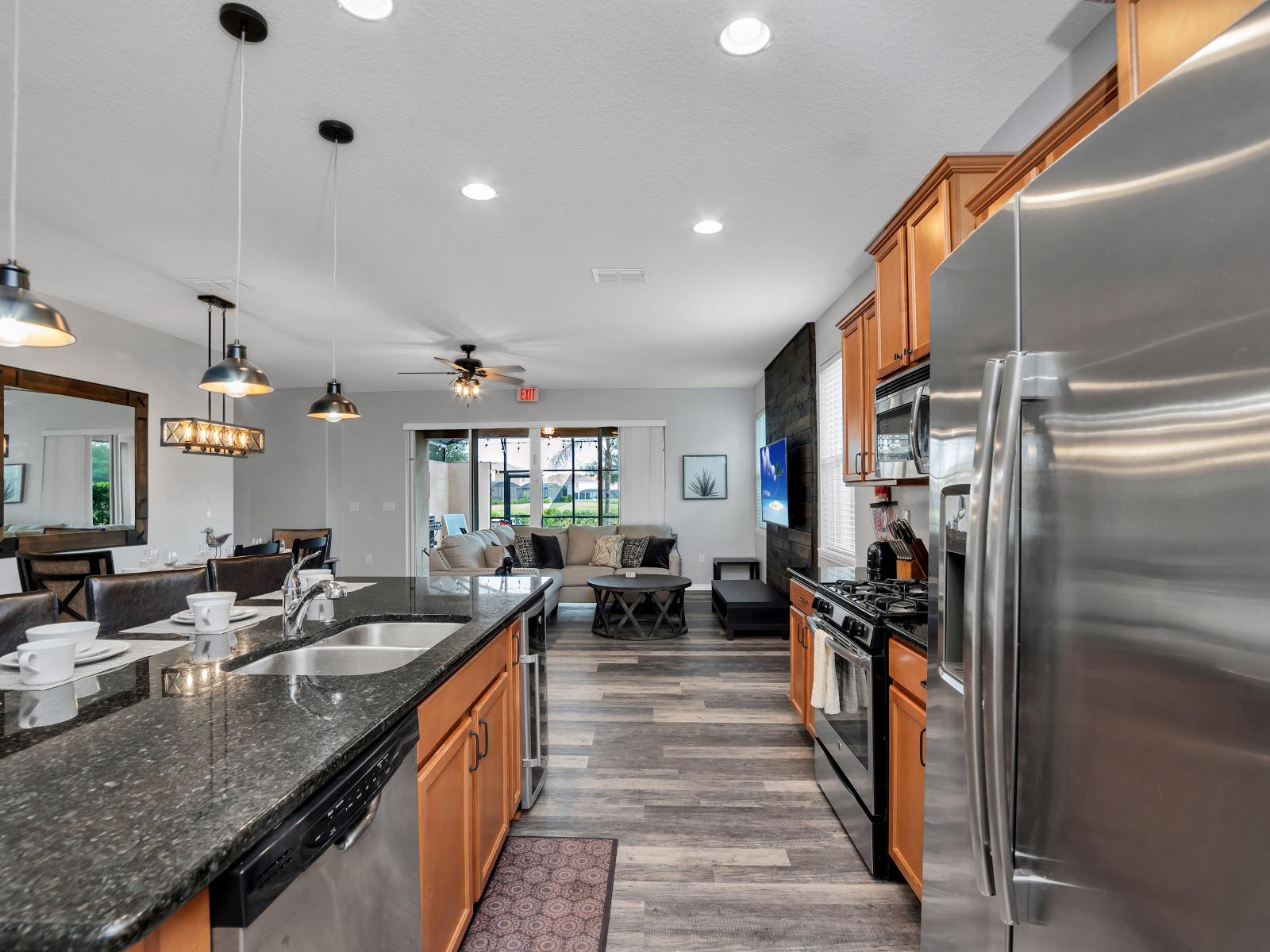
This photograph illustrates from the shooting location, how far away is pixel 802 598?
3.24 meters

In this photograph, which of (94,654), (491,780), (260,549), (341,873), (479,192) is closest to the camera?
(341,873)

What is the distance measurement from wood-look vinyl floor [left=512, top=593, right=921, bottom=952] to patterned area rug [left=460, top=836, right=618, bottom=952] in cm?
6

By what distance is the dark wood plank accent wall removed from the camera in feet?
16.5

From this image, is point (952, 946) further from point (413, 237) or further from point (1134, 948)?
point (413, 237)

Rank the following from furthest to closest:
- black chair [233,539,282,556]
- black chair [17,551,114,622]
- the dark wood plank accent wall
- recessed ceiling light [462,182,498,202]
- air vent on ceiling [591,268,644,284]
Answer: black chair [233,539,282,556]
the dark wood plank accent wall
air vent on ceiling [591,268,644,284]
black chair [17,551,114,622]
recessed ceiling light [462,182,498,202]

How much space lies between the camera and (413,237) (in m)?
3.31

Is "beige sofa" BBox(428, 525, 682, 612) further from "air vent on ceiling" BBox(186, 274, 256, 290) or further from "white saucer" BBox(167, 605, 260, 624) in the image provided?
"white saucer" BBox(167, 605, 260, 624)

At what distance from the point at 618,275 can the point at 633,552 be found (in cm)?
383

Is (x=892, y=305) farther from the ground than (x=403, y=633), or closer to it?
farther from the ground

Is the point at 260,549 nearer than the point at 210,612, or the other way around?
the point at 210,612

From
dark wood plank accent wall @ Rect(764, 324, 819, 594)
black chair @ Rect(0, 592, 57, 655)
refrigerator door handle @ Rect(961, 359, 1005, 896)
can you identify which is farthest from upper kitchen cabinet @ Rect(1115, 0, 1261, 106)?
dark wood plank accent wall @ Rect(764, 324, 819, 594)

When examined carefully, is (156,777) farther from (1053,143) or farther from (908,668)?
(1053,143)

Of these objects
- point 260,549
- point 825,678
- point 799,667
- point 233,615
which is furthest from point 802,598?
point 260,549

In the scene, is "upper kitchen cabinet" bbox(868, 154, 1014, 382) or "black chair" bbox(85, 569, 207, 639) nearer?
"upper kitchen cabinet" bbox(868, 154, 1014, 382)
